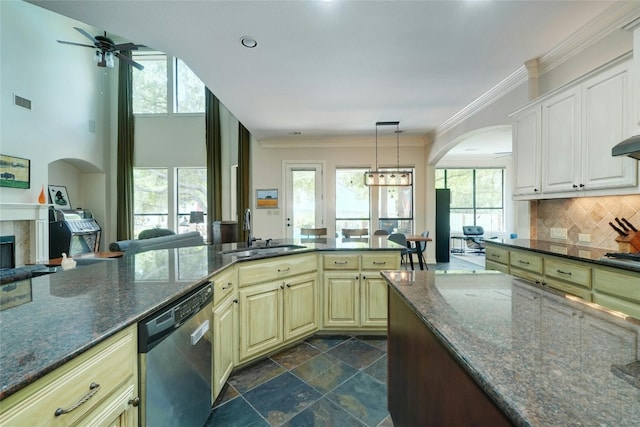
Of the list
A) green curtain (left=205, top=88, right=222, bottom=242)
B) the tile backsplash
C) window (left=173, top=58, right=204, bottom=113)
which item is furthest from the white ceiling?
window (left=173, top=58, right=204, bottom=113)

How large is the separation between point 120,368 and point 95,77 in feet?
27.4

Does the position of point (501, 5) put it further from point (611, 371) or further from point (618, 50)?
point (611, 371)

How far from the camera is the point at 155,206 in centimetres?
723

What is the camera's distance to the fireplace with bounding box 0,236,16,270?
4.38m

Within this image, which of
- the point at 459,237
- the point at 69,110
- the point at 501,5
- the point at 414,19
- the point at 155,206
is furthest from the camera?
the point at 459,237

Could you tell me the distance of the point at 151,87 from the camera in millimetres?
7316

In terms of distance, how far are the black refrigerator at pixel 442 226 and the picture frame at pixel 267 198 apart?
3.82m

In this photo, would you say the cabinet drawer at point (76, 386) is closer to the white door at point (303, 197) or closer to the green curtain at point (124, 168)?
the white door at point (303, 197)

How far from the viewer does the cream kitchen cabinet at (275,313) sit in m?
2.03

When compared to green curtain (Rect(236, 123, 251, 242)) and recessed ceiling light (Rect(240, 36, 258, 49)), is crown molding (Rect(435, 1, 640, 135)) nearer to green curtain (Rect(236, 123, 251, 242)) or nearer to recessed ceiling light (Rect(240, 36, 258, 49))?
recessed ceiling light (Rect(240, 36, 258, 49))

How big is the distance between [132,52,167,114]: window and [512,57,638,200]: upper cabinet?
798 cm

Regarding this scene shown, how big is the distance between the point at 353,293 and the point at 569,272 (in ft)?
5.30

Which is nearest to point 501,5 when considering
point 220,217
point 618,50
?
point 618,50

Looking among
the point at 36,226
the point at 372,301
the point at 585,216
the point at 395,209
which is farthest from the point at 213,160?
the point at 585,216
